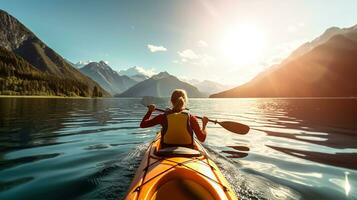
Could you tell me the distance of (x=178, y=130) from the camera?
7820 mm

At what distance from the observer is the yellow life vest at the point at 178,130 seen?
7633 millimetres

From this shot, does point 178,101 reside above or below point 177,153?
above

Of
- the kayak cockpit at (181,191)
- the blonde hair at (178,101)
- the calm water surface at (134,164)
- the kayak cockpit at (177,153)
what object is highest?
the blonde hair at (178,101)

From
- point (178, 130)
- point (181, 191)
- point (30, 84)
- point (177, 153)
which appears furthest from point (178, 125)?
point (30, 84)

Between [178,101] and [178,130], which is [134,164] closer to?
[178,130]

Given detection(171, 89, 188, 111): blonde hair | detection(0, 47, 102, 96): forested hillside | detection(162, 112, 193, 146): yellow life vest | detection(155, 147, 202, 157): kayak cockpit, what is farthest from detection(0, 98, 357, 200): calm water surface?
detection(0, 47, 102, 96): forested hillside

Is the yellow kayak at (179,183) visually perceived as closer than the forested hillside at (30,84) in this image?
Yes

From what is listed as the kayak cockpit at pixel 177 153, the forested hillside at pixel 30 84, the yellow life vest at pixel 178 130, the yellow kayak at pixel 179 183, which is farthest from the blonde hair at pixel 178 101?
the forested hillside at pixel 30 84

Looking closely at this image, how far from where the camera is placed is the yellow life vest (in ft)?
25.0

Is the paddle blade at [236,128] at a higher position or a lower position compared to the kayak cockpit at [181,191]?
higher

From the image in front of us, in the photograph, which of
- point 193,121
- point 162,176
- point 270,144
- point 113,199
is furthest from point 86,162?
point 270,144

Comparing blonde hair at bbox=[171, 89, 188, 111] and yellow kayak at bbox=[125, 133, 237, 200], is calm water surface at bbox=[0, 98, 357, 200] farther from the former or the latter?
blonde hair at bbox=[171, 89, 188, 111]

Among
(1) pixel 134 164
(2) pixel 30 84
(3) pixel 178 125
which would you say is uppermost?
(2) pixel 30 84

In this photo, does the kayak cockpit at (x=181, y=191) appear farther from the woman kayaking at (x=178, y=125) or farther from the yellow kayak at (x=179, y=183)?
the woman kayaking at (x=178, y=125)
